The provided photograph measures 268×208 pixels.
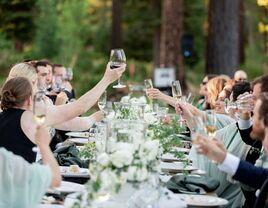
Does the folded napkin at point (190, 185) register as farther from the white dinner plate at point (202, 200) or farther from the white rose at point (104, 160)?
the white rose at point (104, 160)

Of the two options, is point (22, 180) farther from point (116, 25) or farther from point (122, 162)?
point (116, 25)

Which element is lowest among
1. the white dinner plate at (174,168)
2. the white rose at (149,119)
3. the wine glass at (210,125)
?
the white dinner plate at (174,168)

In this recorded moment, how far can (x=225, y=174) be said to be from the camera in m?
5.80

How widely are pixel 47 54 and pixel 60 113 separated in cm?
2421

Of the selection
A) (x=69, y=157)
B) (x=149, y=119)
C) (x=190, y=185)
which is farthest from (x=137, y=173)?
(x=149, y=119)

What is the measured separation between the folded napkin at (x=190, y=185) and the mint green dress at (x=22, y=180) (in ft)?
4.08

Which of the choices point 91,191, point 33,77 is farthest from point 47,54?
point 91,191

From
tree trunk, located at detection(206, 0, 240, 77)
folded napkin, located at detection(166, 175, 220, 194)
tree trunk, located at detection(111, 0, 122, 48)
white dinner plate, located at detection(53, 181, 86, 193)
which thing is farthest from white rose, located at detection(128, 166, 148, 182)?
tree trunk, located at detection(111, 0, 122, 48)

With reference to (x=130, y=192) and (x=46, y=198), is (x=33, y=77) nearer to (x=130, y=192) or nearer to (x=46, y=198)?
(x=46, y=198)

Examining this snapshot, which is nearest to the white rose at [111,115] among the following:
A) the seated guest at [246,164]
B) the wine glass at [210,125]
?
the wine glass at [210,125]

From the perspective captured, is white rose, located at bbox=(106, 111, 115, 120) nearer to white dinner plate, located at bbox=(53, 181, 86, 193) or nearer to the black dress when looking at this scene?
the black dress

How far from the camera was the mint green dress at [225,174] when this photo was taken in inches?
226

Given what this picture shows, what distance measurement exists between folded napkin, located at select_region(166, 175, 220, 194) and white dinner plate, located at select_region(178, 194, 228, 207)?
21cm

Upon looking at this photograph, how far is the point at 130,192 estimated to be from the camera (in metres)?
4.25
